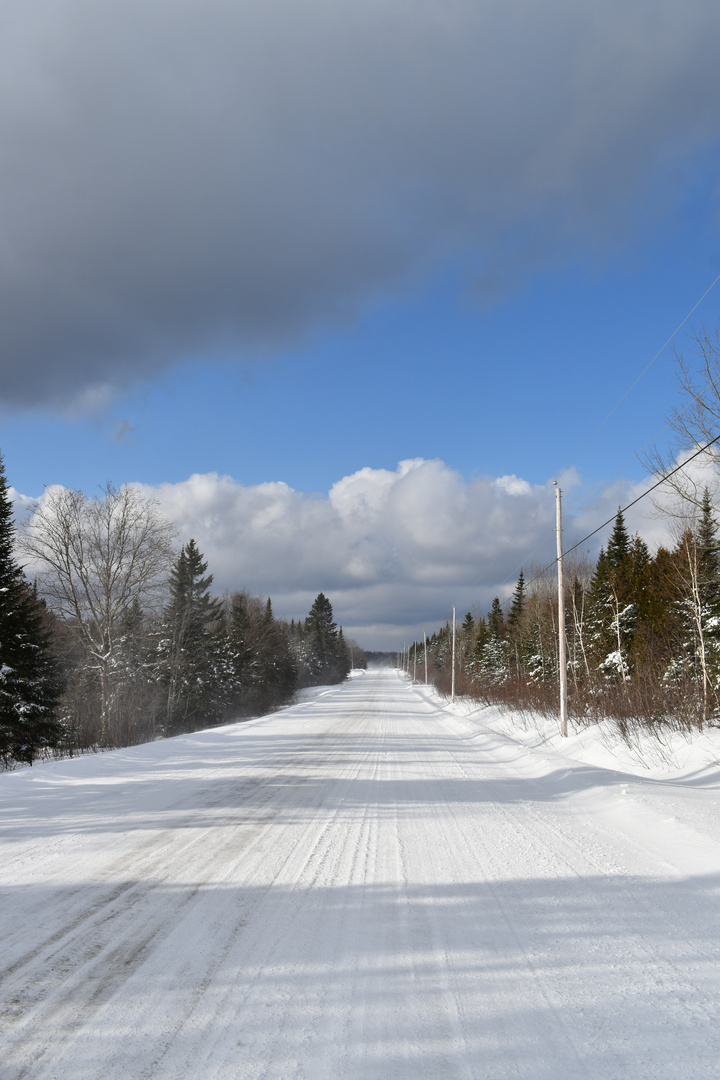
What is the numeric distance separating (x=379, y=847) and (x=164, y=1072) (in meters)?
3.68

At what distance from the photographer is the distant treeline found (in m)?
15.0

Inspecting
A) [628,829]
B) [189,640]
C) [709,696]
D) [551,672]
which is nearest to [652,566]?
[551,672]

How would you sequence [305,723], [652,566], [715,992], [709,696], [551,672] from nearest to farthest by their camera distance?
[715,992] < [709,696] < [305,723] < [652,566] < [551,672]

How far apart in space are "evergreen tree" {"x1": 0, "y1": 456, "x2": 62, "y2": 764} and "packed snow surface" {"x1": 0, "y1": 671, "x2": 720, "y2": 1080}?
15113 millimetres

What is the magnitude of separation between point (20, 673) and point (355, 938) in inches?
844

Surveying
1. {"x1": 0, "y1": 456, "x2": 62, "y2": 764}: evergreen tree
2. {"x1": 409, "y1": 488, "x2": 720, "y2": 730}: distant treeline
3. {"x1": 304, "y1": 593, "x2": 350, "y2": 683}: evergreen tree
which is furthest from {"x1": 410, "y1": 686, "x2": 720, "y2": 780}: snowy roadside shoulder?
{"x1": 304, "y1": 593, "x2": 350, "y2": 683}: evergreen tree

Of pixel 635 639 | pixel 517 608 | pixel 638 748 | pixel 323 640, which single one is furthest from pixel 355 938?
pixel 323 640

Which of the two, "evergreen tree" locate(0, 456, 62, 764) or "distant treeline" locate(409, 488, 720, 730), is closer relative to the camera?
"distant treeline" locate(409, 488, 720, 730)

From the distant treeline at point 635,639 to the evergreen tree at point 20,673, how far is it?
1778 cm

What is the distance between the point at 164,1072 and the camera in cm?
252

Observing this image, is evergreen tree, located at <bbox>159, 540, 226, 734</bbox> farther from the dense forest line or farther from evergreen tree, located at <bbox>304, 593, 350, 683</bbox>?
evergreen tree, located at <bbox>304, 593, 350, 683</bbox>

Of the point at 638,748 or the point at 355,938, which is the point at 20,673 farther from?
the point at 355,938

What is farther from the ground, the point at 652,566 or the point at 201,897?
the point at 652,566

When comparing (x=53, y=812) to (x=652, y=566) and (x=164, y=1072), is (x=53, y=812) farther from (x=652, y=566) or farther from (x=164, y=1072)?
(x=652, y=566)
